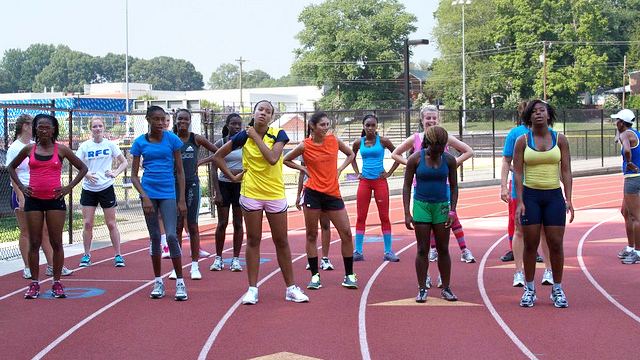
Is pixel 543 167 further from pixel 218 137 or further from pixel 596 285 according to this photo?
pixel 218 137

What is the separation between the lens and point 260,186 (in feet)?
27.2

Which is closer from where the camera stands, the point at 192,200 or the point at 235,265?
the point at 192,200

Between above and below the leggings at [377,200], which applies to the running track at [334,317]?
below

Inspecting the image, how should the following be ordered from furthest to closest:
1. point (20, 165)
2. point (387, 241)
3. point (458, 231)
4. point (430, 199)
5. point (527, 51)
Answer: point (527, 51) < point (387, 241) < point (458, 231) < point (20, 165) < point (430, 199)

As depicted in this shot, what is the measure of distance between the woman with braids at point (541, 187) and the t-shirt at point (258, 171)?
237 cm

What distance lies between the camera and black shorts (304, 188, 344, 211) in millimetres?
9297

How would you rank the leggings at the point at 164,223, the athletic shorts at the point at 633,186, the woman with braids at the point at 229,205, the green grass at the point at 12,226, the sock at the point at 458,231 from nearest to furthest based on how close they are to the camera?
the leggings at the point at 164,223 → the woman with braids at the point at 229,205 → the athletic shorts at the point at 633,186 → the sock at the point at 458,231 → the green grass at the point at 12,226

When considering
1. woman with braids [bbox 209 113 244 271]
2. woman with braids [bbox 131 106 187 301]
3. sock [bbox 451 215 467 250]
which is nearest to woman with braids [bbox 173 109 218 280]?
woman with braids [bbox 209 113 244 271]

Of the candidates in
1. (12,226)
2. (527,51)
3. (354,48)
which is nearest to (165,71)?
(354,48)

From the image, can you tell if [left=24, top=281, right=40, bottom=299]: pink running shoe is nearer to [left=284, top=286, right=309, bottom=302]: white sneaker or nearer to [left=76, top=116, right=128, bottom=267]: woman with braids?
[left=76, top=116, right=128, bottom=267]: woman with braids

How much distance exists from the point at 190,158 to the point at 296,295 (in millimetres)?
2883

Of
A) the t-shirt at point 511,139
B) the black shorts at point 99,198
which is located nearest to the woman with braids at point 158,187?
the black shorts at point 99,198

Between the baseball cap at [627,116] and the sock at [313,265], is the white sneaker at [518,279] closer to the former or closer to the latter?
the sock at [313,265]

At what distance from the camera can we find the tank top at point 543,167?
25.8 feet
